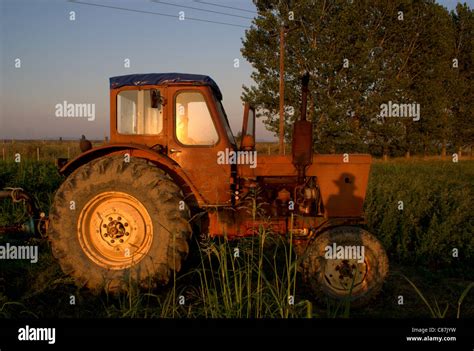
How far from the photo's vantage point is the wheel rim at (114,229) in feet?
14.9

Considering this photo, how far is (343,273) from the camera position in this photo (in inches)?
182

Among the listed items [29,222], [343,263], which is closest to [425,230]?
[343,263]

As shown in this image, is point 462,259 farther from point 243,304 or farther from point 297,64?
point 297,64

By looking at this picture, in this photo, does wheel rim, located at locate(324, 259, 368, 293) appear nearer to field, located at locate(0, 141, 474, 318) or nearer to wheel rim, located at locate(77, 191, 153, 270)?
field, located at locate(0, 141, 474, 318)

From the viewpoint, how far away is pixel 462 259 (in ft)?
22.1

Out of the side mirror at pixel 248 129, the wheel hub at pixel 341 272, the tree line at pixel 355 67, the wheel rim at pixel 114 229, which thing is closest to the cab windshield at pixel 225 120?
the side mirror at pixel 248 129

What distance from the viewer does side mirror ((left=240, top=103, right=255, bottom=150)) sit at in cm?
492

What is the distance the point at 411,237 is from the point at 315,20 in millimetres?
20473

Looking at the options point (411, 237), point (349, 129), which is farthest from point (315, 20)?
point (411, 237)

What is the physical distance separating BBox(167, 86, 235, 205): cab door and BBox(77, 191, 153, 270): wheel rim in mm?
752

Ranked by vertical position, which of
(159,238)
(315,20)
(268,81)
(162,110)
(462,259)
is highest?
(315,20)

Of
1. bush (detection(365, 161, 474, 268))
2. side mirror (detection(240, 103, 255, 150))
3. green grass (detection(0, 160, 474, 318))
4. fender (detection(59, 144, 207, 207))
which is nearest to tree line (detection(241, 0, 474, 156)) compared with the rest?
bush (detection(365, 161, 474, 268))

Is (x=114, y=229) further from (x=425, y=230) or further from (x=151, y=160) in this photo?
(x=425, y=230)

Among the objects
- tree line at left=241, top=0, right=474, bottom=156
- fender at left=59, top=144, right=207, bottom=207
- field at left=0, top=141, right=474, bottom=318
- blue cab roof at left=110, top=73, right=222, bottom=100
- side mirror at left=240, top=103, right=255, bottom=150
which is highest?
tree line at left=241, top=0, right=474, bottom=156
